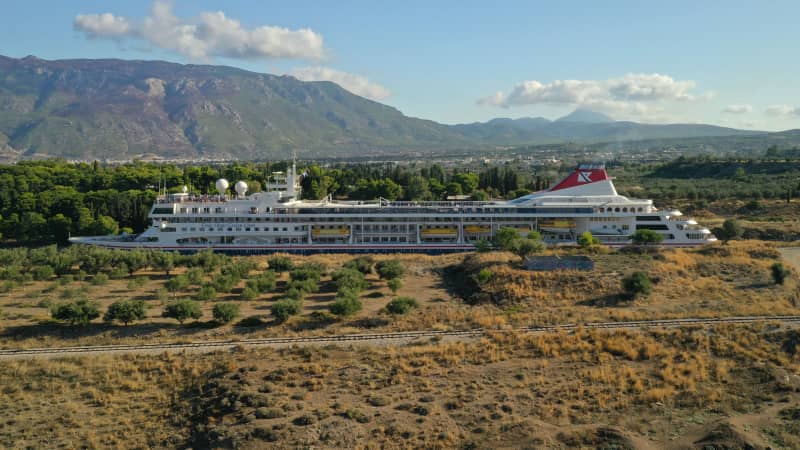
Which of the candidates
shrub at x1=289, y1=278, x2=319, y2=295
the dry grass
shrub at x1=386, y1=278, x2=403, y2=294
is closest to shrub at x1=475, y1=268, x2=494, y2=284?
shrub at x1=386, y1=278, x2=403, y2=294

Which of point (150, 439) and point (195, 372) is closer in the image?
point (150, 439)

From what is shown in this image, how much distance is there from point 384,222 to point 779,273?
2767cm

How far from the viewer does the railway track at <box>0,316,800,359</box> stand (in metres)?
24.2

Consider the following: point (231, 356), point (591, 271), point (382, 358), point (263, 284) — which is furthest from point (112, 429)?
point (591, 271)

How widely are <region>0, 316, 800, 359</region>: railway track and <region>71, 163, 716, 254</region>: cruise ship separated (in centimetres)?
2017

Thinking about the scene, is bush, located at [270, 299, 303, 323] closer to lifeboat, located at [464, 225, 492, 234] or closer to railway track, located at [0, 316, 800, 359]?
railway track, located at [0, 316, 800, 359]

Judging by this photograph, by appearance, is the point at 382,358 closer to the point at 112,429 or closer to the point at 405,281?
the point at 112,429

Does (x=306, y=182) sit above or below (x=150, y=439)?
above

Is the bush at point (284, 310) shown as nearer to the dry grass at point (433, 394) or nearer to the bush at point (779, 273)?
the dry grass at point (433, 394)

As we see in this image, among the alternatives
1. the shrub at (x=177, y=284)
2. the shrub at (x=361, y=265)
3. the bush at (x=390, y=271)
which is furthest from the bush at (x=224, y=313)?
the shrub at (x=361, y=265)

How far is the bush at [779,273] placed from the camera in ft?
108

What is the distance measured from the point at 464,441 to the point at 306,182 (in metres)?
70.0

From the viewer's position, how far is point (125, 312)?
27.2 m

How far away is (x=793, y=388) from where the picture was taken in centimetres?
2030
